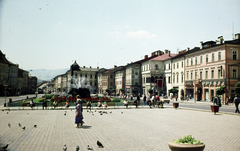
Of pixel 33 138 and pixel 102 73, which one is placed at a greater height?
pixel 102 73

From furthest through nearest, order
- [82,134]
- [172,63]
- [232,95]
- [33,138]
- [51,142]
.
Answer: [172,63] < [232,95] < [82,134] < [33,138] < [51,142]

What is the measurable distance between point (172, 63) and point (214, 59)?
18.4 meters

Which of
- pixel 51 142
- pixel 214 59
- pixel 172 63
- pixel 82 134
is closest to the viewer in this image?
pixel 51 142

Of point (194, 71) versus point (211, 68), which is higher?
point (211, 68)

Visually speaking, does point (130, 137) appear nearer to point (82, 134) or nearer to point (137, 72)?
point (82, 134)

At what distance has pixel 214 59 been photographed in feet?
146

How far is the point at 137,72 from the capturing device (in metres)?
78.3

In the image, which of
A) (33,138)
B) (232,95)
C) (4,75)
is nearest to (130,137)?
(33,138)

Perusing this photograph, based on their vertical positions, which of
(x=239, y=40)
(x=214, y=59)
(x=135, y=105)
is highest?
(x=239, y=40)

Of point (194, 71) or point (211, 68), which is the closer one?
point (211, 68)

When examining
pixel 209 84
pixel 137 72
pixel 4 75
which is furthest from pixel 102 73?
pixel 209 84

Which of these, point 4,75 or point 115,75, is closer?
point 4,75

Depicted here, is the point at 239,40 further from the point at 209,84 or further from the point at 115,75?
the point at 115,75

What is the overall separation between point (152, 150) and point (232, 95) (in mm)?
38138
